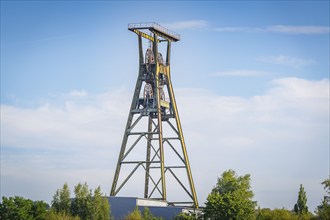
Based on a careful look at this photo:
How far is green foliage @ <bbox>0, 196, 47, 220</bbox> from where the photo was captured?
282ft

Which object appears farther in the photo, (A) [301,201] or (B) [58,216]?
(A) [301,201]

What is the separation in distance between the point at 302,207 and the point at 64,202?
3633cm

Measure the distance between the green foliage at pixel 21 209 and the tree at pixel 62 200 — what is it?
1.76 meters

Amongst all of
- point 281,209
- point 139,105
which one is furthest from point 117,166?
point 281,209

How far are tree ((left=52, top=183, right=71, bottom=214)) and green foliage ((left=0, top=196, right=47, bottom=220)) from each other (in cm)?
176

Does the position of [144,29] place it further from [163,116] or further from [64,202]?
[64,202]

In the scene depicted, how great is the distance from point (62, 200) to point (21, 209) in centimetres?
586

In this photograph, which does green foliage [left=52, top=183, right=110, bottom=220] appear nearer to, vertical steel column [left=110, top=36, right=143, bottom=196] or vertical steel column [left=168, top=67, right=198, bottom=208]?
vertical steel column [left=110, top=36, right=143, bottom=196]

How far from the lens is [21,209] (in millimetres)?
85875

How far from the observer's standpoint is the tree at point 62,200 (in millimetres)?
87875

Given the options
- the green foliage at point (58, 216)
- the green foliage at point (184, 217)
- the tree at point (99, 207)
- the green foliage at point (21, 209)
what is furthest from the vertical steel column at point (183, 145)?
the green foliage at point (21, 209)

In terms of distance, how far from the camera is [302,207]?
97.8 metres

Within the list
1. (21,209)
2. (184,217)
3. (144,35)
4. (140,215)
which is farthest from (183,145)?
(21,209)

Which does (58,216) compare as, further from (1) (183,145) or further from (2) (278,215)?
(2) (278,215)
